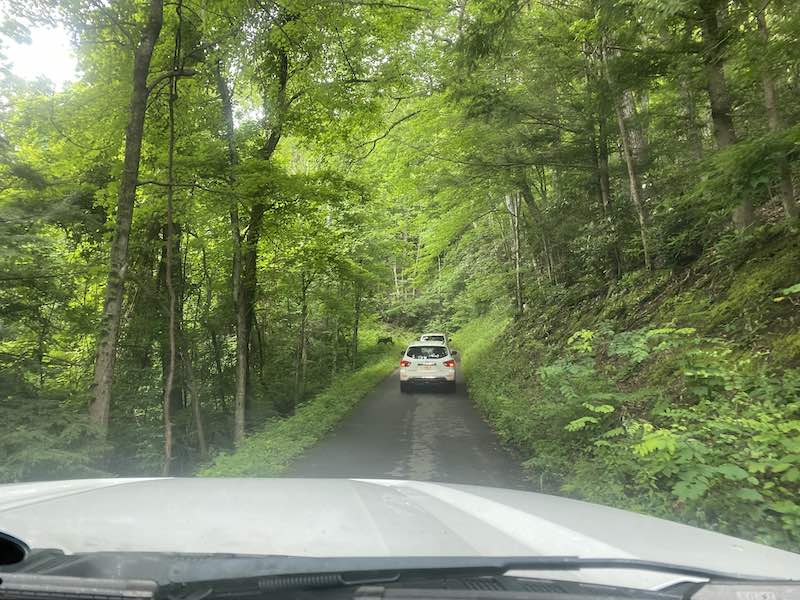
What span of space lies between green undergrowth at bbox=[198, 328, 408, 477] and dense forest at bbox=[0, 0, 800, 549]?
22 centimetres

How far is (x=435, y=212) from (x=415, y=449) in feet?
39.8

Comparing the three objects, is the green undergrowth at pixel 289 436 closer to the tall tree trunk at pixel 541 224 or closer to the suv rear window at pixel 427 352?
the suv rear window at pixel 427 352

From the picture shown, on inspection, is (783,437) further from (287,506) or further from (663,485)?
(287,506)

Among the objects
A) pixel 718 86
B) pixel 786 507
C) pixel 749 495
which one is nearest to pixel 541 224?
pixel 718 86

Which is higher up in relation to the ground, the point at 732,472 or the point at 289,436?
the point at 732,472

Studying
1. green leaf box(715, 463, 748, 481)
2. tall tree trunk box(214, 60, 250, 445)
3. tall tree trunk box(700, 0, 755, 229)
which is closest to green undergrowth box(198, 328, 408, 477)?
tall tree trunk box(214, 60, 250, 445)

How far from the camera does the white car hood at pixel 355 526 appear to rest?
1.76 m

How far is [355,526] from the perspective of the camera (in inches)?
83.8

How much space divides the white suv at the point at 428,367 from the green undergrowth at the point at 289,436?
5.59 feet

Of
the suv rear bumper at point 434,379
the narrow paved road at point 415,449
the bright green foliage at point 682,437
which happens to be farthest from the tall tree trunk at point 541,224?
the bright green foliage at point 682,437

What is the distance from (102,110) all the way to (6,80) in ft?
5.24

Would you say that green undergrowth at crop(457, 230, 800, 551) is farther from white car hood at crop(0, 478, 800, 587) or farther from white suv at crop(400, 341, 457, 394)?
white suv at crop(400, 341, 457, 394)

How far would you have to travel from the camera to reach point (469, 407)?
14133 millimetres

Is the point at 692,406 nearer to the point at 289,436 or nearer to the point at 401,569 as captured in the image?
the point at 401,569
